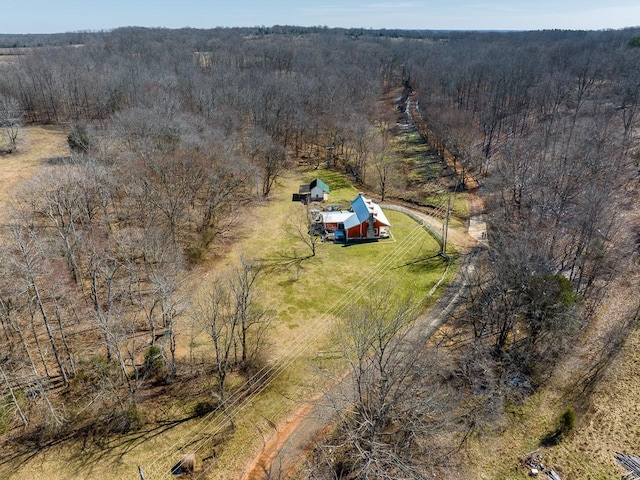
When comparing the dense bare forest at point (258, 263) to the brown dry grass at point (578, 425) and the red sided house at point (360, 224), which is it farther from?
the red sided house at point (360, 224)

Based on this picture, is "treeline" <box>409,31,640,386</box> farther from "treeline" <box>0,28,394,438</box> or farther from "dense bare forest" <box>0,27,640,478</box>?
"treeline" <box>0,28,394,438</box>

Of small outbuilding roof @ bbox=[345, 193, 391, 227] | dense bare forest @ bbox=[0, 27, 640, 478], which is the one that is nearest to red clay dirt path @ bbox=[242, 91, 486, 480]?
dense bare forest @ bbox=[0, 27, 640, 478]

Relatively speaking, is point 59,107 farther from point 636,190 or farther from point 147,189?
point 636,190

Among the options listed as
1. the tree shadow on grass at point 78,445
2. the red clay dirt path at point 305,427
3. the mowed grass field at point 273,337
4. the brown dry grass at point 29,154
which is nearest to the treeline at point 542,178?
the red clay dirt path at point 305,427

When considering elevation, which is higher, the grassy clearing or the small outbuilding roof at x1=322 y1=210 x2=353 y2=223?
the small outbuilding roof at x1=322 y1=210 x2=353 y2=223

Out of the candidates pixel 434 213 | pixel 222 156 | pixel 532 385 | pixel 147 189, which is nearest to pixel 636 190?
pixel 434 213

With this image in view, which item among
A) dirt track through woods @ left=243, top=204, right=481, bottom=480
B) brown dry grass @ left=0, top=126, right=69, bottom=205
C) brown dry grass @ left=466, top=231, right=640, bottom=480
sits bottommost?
dirt track through woods @ left=243, top=204, right=481, bottom=480

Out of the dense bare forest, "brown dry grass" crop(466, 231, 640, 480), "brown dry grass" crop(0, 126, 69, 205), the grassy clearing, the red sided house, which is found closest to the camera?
"brown dry grass" crop(466, 231, 640, 480)
